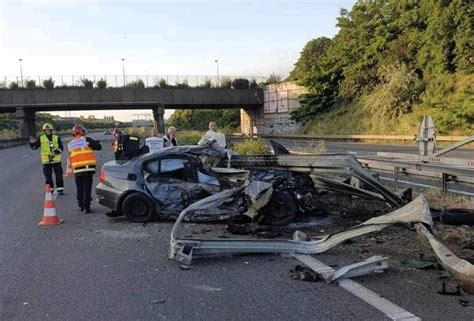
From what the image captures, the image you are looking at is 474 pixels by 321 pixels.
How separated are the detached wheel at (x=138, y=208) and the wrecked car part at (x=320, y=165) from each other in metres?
1.66

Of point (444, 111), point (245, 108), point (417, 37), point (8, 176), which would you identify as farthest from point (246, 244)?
point (245, 108)

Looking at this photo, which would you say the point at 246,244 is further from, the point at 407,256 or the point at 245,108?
the point at 245,108

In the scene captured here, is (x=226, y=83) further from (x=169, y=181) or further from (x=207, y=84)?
(x=169, y=181)

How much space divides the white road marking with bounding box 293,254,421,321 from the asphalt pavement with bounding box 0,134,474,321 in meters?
0.08

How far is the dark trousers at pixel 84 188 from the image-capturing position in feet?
33.6

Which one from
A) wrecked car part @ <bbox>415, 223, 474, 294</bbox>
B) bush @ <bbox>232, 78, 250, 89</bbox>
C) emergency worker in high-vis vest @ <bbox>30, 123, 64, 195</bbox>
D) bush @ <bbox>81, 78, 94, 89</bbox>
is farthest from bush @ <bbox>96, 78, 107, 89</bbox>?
wrecked car part @ <bbox>415, 223, 474, 294</bbox>

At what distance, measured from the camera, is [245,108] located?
218 ft

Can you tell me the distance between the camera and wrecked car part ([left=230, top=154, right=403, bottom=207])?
7867 millimetres

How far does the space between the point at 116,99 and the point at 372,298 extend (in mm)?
56157

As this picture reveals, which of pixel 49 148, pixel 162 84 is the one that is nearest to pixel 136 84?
pixel 162 84

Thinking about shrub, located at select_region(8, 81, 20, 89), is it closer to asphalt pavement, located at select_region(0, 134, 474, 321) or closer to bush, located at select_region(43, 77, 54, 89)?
bush, located at select_region(43, 77, 54, 89)

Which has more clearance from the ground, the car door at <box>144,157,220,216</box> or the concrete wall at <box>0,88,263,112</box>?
the concrete wall at <box>0,88,263,112</box>

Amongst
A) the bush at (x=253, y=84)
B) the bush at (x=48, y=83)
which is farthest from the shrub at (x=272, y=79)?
the bush at (x=48, y=83)

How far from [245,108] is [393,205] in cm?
5891
